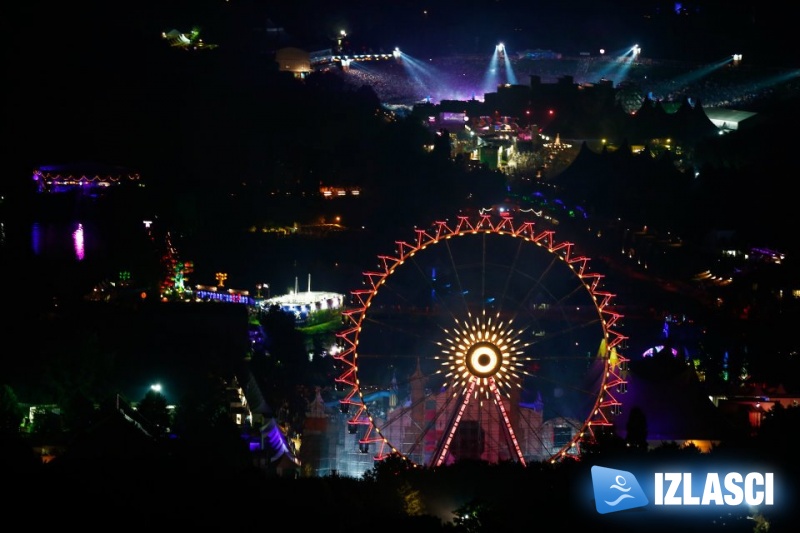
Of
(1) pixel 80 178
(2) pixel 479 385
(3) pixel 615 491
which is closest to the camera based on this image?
(3) pixel 615 491

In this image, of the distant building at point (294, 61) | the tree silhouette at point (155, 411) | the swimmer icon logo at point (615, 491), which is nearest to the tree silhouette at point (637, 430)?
the swimmer icon logo at point (615, 491)

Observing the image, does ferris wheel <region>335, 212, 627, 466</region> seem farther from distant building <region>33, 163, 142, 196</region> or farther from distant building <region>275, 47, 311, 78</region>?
distant building <region>275, 47, 311, 78</region>

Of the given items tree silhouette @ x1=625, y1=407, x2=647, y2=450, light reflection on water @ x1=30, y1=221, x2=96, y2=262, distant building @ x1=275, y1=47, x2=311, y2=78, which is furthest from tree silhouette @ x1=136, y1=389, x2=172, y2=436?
distant building @ x1=275, y1=47, x2=311, y2=78

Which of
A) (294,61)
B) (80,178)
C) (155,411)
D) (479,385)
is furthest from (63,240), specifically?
(294,61)

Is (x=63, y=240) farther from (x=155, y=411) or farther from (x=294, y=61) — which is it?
(x=294, y=61)

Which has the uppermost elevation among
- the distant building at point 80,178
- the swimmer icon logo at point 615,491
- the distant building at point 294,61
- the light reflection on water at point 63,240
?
the distant building at point 294,61

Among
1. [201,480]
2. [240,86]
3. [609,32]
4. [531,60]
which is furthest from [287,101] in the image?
[201,480]

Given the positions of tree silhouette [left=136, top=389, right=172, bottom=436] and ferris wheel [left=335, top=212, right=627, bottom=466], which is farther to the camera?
tree silhouette [left=136, top=389, right=172, bottom=436]

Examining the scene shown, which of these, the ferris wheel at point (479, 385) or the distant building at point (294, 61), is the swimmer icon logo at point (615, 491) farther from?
the distant building at point (294, 61)

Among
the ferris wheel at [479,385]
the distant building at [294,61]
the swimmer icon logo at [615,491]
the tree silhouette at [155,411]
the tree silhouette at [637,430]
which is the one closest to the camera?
the swimmer icon logo at [615,491]
